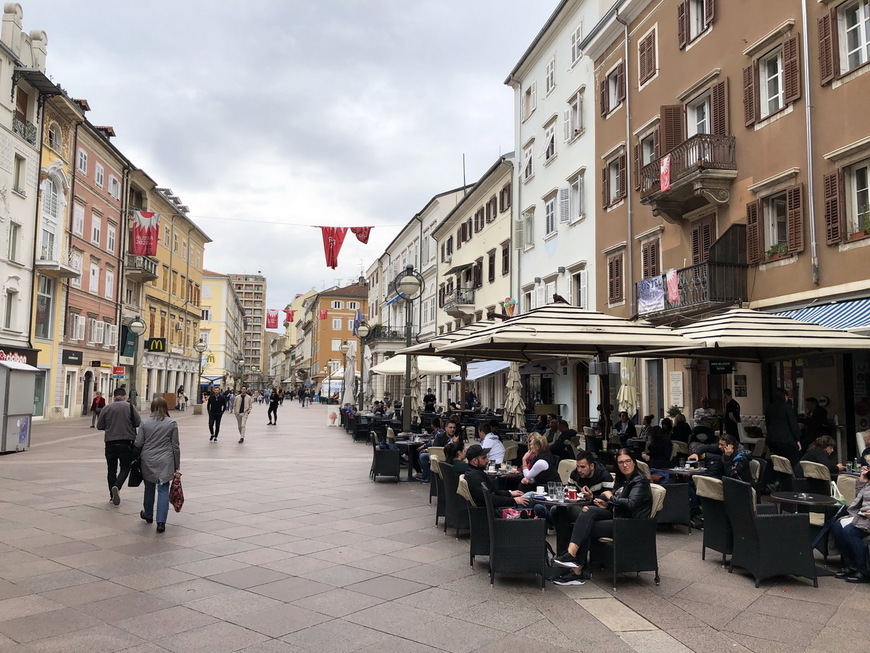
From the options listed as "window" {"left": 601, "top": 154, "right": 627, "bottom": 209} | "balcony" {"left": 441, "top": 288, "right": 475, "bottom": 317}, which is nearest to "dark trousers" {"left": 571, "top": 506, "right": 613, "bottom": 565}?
"window" {"left": 601, "top": 154, "right": 627, "bottom": 209}

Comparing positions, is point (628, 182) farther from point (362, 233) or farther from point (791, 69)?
point (362, 233)

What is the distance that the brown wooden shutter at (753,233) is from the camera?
16.3 m

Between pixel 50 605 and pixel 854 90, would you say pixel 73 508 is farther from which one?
pixel 854 90

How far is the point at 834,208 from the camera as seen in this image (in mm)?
14023

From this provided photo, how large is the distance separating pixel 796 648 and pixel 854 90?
12.2 m

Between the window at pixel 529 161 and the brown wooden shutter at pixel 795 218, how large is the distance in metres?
17.2

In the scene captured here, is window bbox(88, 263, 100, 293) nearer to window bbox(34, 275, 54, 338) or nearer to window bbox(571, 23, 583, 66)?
window bbox(34, 275, 54, 338)

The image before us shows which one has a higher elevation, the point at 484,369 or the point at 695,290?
the point at 695,290

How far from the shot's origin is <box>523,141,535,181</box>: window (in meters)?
31.8

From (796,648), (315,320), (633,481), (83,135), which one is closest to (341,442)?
(633,481)

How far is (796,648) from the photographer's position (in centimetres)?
514

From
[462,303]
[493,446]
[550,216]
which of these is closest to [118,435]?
[493,446]

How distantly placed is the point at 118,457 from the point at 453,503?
563cm

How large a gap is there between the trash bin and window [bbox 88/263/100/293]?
72.5 feet
